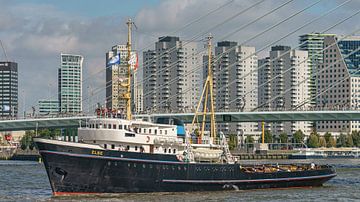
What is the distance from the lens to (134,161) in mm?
46000

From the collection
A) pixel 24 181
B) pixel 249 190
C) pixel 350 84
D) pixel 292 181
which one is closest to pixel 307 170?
pixel 292 181

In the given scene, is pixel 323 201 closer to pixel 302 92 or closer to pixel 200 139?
pixel 200 139

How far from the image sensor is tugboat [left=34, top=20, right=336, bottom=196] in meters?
45.6

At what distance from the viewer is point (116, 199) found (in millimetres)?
44125

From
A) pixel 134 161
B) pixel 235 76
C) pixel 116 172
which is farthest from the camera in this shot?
pixel 235 76

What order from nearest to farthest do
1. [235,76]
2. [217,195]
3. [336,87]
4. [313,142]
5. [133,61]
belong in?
1. [217,195]
2. [133,61]
3. [313,142]
4. [336,87]
5. [235,76]

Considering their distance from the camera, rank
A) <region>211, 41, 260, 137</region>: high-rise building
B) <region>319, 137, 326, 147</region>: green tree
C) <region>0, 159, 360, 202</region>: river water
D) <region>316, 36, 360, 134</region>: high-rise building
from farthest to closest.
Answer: <region>211, 41, 260, 137</region>: high-rise building
<region>316, 36, 360, 134</region>: high-rise building
<region>319, 137, 326, 147</region>: green tree
<region>0, 159, 360, 202</region>: river water

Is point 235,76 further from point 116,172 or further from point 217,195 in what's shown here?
point 116,172

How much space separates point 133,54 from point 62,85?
5988 inches

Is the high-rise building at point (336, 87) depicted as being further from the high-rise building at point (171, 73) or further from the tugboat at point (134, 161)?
the tugboat at point (134, 161)

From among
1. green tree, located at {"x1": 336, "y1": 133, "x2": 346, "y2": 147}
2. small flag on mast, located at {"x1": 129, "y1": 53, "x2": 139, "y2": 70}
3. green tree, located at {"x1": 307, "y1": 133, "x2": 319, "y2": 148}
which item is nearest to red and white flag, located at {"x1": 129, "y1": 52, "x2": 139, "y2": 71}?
small flag on mast, located at {"x1": 129, "y1": 53, "x2": 139, "y2": 70}

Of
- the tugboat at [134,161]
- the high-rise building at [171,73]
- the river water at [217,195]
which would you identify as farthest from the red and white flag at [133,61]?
the high-rise building at [171,73]

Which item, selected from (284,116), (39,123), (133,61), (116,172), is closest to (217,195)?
(116,172)

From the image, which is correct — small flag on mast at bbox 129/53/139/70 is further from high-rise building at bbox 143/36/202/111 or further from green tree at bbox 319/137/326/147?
high-rise building at bbox 143/36/202/111
